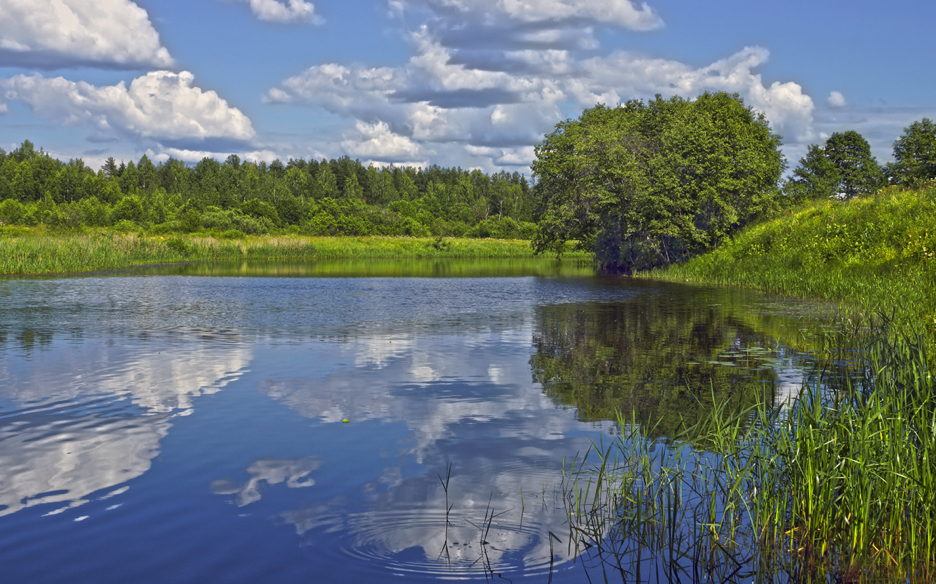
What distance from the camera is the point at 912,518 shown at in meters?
5.74

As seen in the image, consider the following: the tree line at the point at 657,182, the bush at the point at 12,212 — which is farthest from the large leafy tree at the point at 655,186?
the bush at the point at 12,212

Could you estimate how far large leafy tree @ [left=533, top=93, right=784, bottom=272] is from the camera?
149ft

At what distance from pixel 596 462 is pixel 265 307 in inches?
854

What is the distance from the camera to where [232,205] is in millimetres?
141000

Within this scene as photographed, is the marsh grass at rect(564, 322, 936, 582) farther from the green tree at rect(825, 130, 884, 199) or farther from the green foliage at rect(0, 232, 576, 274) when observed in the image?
the green tree at rect(825, 130, 884, 199)

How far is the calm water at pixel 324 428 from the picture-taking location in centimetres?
651

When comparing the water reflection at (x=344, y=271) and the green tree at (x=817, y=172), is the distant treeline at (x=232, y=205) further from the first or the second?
the green tree at (x=817, y=172)

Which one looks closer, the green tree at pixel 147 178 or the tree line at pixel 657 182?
the tree line at pixel 657 182

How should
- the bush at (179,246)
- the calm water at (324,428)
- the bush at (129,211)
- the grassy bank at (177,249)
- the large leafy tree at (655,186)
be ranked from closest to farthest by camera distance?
the calm water at (324,428) < the large leafy tree at (655,186) < the grassy bank at (177,249) < the bush at (179,246) < the bush at (129,211)

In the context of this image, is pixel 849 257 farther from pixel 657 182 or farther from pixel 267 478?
pixel 267 478

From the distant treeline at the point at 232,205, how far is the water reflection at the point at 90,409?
250 ft

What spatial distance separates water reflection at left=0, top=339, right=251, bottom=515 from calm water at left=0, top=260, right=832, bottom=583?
0.15ft

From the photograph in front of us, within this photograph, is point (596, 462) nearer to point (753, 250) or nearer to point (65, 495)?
point (65, 495)

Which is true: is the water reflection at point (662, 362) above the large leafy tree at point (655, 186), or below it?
below
